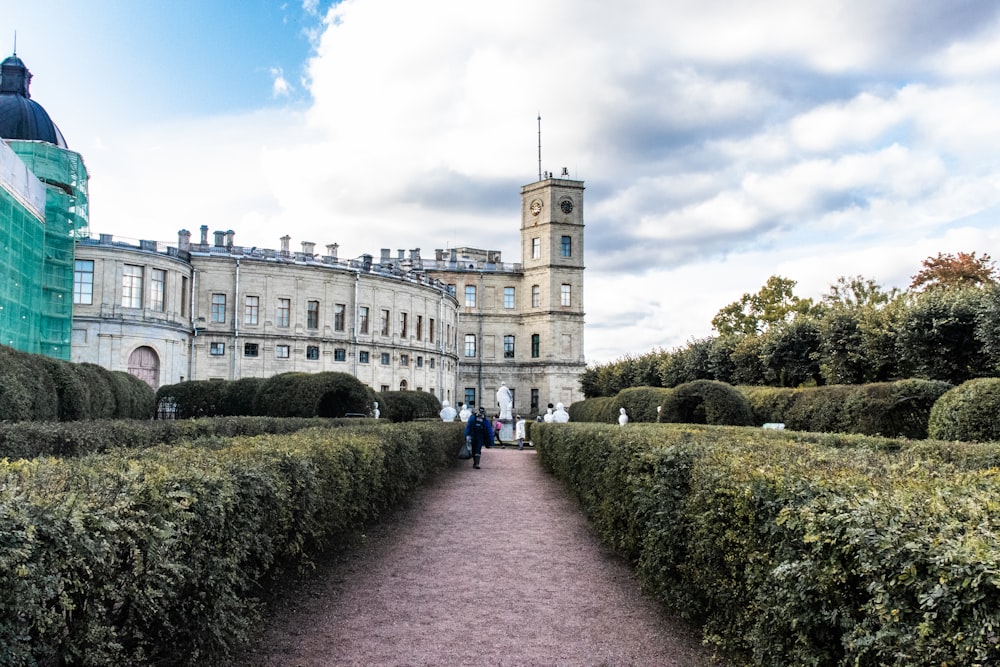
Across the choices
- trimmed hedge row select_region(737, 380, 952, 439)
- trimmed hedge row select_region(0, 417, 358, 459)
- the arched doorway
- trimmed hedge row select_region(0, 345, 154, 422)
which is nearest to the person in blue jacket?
trimmed hedge row select_region(0, 417, 358, 459)

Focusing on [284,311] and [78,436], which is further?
[284,311]

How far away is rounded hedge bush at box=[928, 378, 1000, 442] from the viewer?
12359 millimetres

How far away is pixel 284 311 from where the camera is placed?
173 feet

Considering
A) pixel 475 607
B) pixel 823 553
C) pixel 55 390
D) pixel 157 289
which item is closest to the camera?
pixel 823 553

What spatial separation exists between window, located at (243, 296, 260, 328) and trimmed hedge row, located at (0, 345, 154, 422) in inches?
1095

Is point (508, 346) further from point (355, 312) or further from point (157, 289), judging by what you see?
point (157, 289)

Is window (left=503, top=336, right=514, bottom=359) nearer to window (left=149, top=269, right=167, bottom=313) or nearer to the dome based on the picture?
window (left=149, top=269, right=167, bottom=313)

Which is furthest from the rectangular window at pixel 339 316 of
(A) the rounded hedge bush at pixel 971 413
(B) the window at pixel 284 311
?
(A) the rounded hedge bush at pixel 971 413

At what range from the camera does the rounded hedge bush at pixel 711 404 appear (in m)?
20.8

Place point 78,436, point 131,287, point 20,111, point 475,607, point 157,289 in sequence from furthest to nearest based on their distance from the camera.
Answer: point 157,289 < point 131,287 < point 20,111 < point 78,436 < point 475,607

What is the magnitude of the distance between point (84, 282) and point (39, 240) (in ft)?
45.2

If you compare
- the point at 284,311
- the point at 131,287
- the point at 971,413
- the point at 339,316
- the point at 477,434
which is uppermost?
the point at 131,287

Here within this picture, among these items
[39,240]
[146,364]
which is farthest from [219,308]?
[39,240]

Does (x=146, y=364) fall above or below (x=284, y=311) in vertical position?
below
